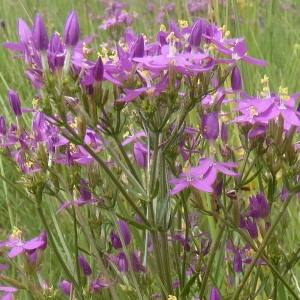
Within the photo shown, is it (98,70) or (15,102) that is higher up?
(98,70)

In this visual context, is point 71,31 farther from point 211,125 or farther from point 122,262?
point 122,262

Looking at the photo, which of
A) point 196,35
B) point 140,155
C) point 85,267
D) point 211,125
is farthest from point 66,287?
point 196,35

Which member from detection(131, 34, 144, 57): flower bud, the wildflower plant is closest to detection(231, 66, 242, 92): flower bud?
the wildflower plant

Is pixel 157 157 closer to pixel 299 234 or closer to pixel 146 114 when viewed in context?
pixel 146 114

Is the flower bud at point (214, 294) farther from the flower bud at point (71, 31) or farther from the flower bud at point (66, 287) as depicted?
the flower bud at point (71, 31)

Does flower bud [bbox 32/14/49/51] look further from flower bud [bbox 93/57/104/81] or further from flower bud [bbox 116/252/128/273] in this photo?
flower bud [bbox 116/252/128/273]

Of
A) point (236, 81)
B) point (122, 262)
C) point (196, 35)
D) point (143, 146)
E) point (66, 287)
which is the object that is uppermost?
point (196, 35)

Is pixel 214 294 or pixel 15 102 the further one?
pixel 15 102

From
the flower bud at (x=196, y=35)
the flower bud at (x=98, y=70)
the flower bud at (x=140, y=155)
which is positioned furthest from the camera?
the flower bud at (x=140, y=155)

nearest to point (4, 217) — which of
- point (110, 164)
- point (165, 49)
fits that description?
point (110, 164)

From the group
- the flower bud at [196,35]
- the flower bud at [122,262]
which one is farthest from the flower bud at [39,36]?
the flower bud at [122,262]

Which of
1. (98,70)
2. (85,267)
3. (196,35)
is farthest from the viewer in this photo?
(85,267)

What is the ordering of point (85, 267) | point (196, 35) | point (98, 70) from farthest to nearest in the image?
point (85, 267), point (196, 35), point (98, 70)
